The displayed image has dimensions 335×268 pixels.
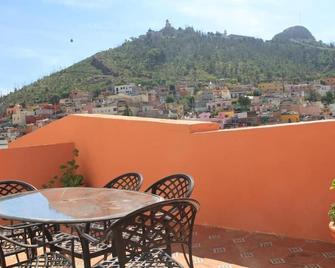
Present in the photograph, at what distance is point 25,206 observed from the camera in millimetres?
2582

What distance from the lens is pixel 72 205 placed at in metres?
2.62

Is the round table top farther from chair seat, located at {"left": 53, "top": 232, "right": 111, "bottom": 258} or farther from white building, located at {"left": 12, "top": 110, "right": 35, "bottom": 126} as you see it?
white building, located at {"left": 12, "top": 110, "right": 35, "bottom": 126}

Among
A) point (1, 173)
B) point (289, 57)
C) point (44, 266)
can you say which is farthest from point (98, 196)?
point (289, 57)

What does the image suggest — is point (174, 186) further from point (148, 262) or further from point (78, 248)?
point (148, 262)

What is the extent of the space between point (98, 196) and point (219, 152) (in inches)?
67.5

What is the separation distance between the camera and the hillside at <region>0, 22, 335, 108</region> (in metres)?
35.9

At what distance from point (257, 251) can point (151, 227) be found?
1680 mm

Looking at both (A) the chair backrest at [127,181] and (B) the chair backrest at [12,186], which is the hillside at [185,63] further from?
(A) the chair backrest at [127,181]

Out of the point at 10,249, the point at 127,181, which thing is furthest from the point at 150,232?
the point at 127,181

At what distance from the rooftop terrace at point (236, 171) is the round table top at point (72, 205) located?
1050mm

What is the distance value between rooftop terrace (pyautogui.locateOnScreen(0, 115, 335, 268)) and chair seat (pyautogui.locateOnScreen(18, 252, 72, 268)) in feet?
4.63

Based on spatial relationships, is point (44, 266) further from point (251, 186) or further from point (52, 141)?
point (52, 141)

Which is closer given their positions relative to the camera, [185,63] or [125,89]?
[125,89]

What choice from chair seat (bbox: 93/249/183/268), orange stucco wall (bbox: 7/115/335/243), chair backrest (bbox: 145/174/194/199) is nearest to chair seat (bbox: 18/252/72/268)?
chair seat (bbox: 93/249/183/268)
